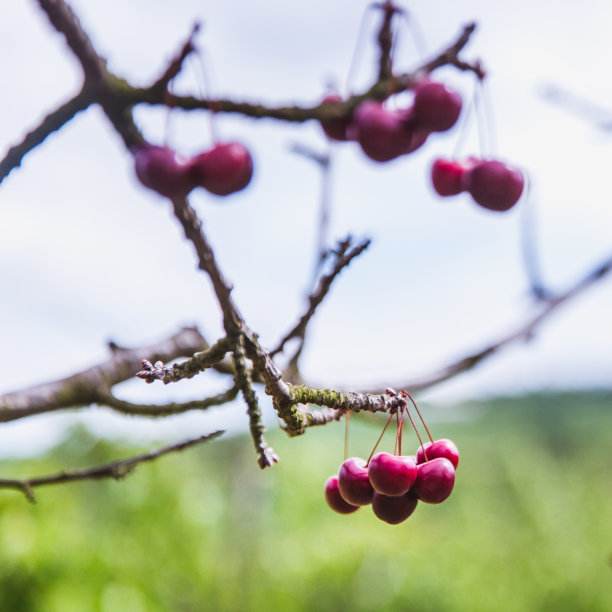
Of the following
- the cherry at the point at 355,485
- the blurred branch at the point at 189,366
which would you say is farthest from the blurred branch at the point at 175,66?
the cherry at the point at 355,485

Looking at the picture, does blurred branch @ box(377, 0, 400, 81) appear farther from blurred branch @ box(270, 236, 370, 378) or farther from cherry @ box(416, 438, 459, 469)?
cherry @ box(416, 438, 459, 469)

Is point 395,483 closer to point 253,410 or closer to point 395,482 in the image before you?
point 395,482

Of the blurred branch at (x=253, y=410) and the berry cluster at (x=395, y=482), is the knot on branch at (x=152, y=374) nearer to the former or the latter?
the blurred branch at (x=253, y=410)

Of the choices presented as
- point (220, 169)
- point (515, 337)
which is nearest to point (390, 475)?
point (220, 169)

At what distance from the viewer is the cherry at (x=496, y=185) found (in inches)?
27.6

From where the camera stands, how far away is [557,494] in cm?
Answer: 494

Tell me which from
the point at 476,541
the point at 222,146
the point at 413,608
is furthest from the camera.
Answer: the point at 476,541

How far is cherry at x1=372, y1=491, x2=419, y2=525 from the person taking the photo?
0.56m

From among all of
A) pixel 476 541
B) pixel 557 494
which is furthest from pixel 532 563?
pixel 557 494

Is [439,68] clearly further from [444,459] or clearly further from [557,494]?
[557,494]

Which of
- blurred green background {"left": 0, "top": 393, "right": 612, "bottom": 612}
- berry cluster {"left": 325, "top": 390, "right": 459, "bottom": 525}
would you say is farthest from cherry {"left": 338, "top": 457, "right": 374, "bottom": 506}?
blurred green background {"left": 0, "top": 393, "right": 612, "bottom": 612}

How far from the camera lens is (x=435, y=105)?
2.04 ft

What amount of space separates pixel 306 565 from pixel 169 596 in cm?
97

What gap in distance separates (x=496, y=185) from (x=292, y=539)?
358cm
